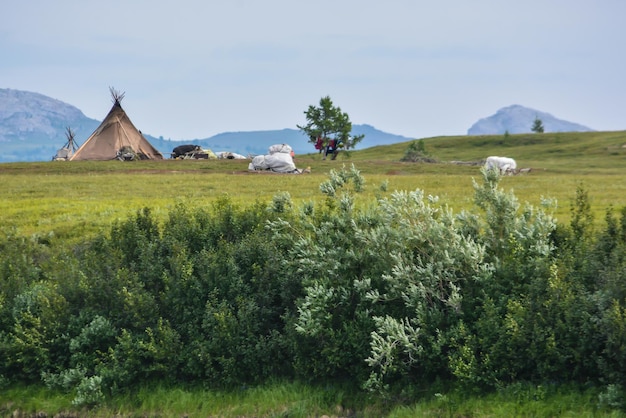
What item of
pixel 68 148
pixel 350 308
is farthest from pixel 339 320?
pixel 68 148

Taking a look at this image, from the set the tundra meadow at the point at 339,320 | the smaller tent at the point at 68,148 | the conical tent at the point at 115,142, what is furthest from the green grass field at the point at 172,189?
the smaller tent at the point at 68,148

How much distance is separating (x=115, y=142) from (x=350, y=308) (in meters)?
55.1

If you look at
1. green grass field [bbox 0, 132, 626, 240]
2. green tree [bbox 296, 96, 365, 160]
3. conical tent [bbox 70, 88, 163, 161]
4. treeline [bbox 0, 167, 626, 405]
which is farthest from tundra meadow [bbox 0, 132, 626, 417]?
green tree [bbox 296, 96, 365, 160]

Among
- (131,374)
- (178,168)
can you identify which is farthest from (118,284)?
(178,168)

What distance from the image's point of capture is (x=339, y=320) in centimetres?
1013

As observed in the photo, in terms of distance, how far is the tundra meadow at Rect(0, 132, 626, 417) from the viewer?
8664mm

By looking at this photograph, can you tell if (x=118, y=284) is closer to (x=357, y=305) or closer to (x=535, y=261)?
(x=357, y=305)

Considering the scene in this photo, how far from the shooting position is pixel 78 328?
11.1 metres

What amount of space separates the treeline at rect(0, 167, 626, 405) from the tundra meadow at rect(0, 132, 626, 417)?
0.03 metres

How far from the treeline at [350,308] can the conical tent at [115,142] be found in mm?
48175

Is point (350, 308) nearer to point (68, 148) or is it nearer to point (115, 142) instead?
point (115, 142)

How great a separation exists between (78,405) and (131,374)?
0.96m

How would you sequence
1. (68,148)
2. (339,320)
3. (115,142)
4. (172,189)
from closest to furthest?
(339,320) < (172,189) < (115,142) < (68,148)

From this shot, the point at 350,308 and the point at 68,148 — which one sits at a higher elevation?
the point at 68,148
